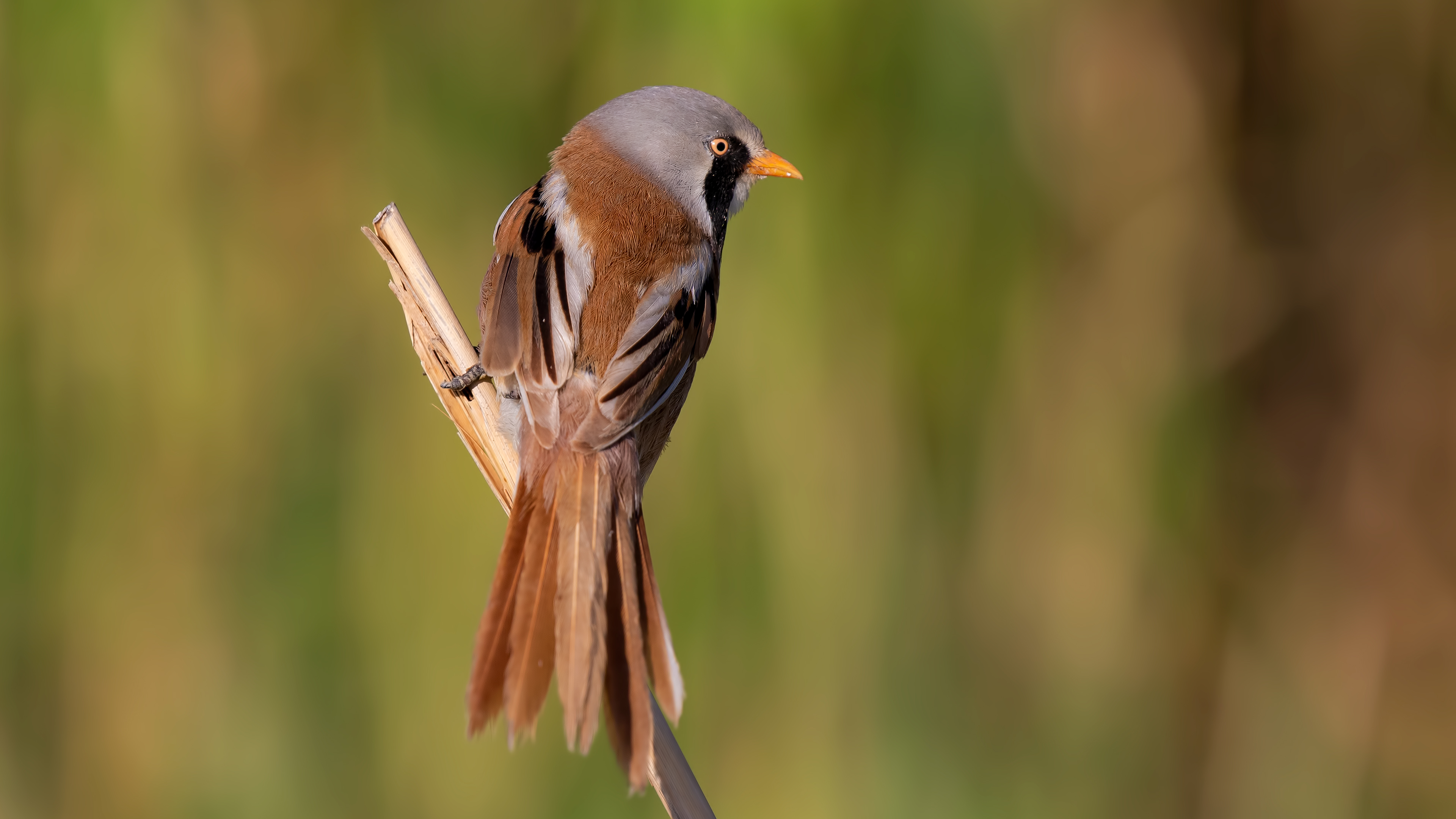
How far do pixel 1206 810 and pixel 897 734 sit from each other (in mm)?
1075

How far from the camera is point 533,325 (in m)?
1.86

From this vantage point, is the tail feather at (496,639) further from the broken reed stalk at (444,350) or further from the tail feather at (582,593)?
the broken reed stalk at (444,350)

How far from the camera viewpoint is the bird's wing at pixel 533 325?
71.7 inches

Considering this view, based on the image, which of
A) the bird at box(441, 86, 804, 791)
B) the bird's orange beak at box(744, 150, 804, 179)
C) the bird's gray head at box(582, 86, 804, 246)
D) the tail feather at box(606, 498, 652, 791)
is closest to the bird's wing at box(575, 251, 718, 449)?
the bird at box(441, 86, 804, 791)

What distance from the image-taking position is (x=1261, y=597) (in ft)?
11.3

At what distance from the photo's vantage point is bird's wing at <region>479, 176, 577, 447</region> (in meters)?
1.82

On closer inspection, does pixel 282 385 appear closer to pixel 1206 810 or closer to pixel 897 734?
pixel 897 734

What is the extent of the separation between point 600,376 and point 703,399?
1.20m

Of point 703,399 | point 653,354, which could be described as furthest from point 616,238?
point 703,399

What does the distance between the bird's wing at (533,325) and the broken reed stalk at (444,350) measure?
72 millimetres

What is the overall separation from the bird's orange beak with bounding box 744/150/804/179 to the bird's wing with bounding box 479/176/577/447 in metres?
0.60

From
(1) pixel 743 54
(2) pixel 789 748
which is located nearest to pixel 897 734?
(2) pixel 789 748

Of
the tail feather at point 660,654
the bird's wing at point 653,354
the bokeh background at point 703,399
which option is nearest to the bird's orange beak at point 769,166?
the bird's wing at point 653,354

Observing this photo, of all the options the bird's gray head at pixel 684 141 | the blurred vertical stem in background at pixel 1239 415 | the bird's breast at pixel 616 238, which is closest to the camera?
the bird's breast at pixel 616 238
